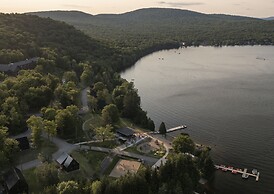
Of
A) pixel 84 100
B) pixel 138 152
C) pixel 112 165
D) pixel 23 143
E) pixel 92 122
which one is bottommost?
pixel 112 165

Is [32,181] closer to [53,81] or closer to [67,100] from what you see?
[67,100]

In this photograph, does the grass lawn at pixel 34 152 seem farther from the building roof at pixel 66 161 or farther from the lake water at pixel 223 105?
the lake water at pixel 223 105

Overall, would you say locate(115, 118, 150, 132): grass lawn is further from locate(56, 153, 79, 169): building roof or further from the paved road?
locate(56, 153, 79, 169): building roof

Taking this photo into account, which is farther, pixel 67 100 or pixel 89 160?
pixel 67 100

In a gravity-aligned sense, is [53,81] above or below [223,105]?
above

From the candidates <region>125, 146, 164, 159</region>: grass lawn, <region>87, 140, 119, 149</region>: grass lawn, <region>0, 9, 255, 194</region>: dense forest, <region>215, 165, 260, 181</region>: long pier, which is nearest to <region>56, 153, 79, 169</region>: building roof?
<region>0, 9, 255, 194</region>: dense forest

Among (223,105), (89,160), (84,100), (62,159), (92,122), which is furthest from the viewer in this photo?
(223,105)

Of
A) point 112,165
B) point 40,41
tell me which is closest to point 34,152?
point 112,165
